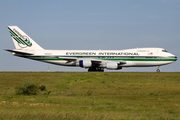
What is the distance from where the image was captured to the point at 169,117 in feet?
45.9

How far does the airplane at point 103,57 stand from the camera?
51344mm

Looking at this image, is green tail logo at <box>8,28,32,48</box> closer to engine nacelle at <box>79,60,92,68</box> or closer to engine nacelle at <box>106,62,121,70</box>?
engine nacelle at <box>79,60,92,68</box>

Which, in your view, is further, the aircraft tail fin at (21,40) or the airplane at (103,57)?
the aircraft tail fin at (21,40)

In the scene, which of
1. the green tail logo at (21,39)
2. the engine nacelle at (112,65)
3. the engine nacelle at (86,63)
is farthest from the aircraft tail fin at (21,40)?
the engine nacelle at (112,65)

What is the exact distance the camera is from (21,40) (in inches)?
2180

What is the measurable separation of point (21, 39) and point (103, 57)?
54.0 feet

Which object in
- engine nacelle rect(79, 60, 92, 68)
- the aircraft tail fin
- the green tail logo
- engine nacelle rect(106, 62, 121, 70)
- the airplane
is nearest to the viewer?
engine nacelle rect(106, 62, 121, 70)

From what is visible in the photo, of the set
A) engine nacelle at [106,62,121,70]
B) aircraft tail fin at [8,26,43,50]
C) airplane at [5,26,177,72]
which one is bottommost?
engine nacelle at [106,62,121,70]

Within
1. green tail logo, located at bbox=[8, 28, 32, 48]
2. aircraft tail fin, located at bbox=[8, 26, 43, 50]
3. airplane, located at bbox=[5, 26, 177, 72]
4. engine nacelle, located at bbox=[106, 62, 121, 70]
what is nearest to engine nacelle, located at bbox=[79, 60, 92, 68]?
airplane, located at bbox=[5, 26, 177, 72]

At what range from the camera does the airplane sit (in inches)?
2021

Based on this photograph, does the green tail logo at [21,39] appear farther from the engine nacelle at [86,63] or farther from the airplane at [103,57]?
the engine nacelle at [86,63]

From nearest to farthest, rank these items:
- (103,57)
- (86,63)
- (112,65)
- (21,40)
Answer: (112,65)
(86,63)
(103,57)
(21,40)

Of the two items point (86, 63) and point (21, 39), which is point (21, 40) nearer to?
point (21, 39)

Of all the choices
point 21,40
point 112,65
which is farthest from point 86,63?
point 21,40
